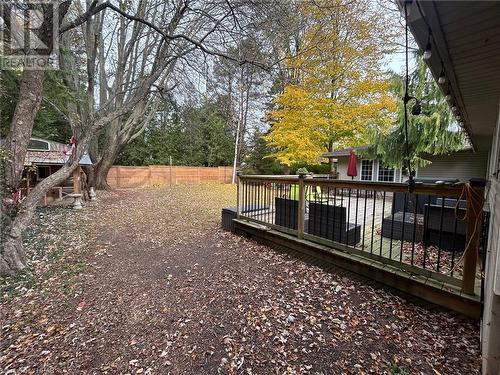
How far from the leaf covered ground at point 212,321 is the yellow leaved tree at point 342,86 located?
705 centimetres

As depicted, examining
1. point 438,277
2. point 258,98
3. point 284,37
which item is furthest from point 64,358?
point 258,98

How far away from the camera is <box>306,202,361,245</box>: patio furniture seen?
12.0 ft

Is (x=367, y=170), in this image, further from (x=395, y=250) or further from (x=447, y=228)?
(x=395, y=250)

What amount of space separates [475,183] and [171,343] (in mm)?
3269

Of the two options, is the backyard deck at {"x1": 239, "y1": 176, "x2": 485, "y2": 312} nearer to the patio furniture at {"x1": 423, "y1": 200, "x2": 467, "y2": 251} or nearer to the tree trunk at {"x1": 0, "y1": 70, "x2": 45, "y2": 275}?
the patio furniture at {"x1": 423, "y1": 200, "x2": 467, "y2": 251}

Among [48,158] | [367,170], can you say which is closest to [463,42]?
[48,158]

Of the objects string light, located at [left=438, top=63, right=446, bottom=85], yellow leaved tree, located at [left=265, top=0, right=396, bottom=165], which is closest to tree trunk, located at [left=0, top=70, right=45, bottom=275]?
string light, located at [left=438, top=63, right=446, bottom=85]

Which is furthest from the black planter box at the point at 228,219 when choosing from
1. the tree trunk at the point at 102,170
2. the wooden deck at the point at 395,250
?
the tree trunk at the point at 102,170

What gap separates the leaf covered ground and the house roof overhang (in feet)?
8.36

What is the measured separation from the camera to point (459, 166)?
10.3 meters

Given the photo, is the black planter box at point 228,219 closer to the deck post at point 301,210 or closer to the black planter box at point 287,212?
the black planter box at point 287,212

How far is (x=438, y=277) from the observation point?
8.71 feet

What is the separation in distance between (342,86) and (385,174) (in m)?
5.24

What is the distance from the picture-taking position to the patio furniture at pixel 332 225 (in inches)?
144
